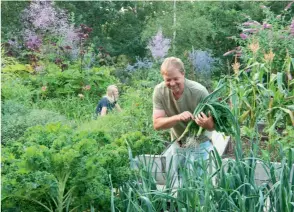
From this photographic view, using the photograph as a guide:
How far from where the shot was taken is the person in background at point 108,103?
8.51 m

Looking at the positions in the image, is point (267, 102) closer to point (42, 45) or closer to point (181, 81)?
point (181, 81)

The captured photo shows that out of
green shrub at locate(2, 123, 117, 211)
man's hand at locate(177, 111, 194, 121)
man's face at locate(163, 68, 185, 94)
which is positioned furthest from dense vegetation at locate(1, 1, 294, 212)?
man's face at locate(163, 68, 185, 94)

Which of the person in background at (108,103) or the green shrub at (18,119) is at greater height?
the person in background at (108,103)

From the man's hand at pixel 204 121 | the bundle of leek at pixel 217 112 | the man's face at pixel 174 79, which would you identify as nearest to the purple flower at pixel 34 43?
the man's face at pixel 174 79

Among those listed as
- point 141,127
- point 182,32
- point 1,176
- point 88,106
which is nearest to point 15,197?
point 1,176

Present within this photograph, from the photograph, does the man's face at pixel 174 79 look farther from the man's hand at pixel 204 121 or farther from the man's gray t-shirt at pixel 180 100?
the man's hand at pixel 204 121

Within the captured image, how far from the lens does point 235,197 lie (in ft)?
9.87

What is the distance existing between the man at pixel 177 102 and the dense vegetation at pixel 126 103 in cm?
27

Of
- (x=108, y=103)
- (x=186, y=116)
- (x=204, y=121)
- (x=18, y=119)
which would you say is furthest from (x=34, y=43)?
(x=204, y=121)

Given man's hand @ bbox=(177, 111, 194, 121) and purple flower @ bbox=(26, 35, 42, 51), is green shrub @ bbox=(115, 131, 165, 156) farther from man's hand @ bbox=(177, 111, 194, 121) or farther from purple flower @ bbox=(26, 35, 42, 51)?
purple flower @ bbox=(26, 35, 42, 51)

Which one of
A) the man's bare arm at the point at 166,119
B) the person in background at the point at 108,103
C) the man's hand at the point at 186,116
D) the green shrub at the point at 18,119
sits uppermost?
the man's hand at the point at 186,116

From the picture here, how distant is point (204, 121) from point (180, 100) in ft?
1.96

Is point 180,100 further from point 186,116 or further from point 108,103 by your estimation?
point 108,103

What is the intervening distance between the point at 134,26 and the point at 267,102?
1181 cm
